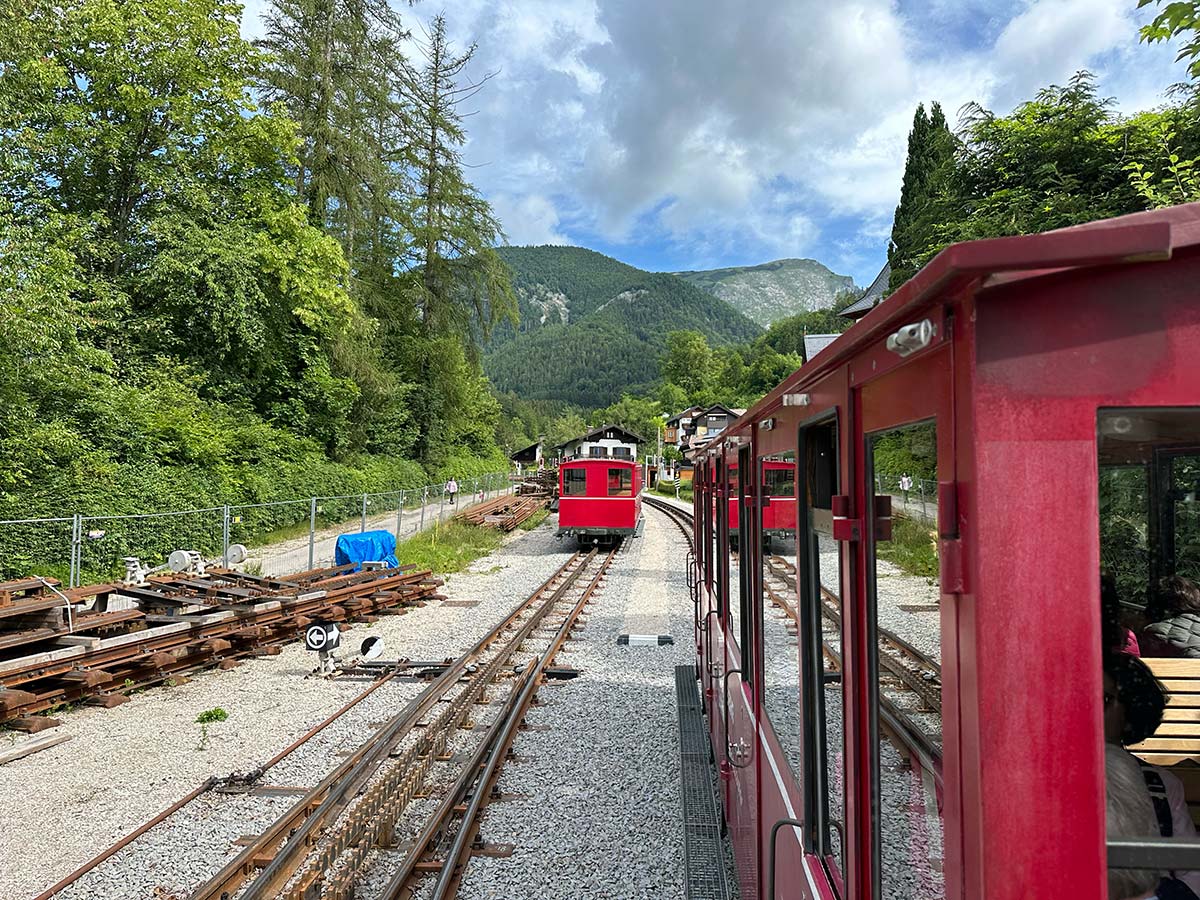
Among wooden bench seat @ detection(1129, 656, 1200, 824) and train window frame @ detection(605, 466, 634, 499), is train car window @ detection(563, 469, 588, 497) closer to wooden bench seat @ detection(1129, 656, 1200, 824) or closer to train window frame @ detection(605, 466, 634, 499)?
train window frame @ detection(605, 466, 634, 499)

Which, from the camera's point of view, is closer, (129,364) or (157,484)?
(157,484)

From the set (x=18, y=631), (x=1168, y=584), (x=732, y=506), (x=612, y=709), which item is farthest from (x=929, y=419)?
(x=18, y=631)

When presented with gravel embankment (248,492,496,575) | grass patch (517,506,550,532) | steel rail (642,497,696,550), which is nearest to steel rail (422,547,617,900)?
gravel embankment (248,492,496,575)

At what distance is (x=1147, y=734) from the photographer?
4.61ft

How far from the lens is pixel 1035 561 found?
3.72 feet

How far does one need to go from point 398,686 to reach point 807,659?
25.2 ft

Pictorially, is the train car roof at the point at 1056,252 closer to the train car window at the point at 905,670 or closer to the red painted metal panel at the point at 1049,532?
the red painted metal panel at the point at 1049,532

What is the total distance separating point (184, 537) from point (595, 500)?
36.6 ft

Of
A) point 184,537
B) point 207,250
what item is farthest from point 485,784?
point 207,250

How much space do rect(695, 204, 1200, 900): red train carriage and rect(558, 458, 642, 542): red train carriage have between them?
20.7 metres

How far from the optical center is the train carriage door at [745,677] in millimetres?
3363

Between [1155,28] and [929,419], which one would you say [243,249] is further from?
[929,419]

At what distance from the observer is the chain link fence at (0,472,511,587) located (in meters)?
13.0

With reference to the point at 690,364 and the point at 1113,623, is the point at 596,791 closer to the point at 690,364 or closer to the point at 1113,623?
the point at 1113,623
